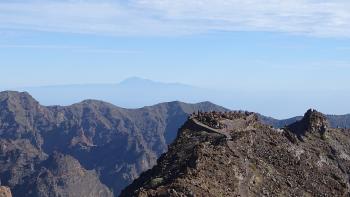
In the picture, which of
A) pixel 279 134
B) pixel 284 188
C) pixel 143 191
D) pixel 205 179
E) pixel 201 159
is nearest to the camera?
Answer: pixel 143 191

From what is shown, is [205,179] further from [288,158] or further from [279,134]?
[279,134]

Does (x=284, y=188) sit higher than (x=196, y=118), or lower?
lower

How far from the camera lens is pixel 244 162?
6041 cm

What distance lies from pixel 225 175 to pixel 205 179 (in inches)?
146

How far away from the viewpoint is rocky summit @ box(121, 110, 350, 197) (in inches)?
2061

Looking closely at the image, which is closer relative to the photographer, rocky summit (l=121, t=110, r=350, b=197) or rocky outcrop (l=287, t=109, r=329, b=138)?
rocky summit (l=121, t=110, r=350, b=197)

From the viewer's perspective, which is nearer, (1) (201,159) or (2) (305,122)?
(1) (201,159)

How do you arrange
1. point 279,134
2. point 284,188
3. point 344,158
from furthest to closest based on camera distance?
point 344,158, point 279,134, point 284,188

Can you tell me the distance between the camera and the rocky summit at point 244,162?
52.3m

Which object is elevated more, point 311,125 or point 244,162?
point 311,125

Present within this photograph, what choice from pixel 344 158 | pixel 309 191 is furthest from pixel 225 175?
pixel 344 158

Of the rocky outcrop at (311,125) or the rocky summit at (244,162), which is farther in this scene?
the rocky outcrop at (311,125)

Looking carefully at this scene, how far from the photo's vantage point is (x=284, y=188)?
5969 centimetres

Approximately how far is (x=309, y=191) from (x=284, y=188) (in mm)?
4597
